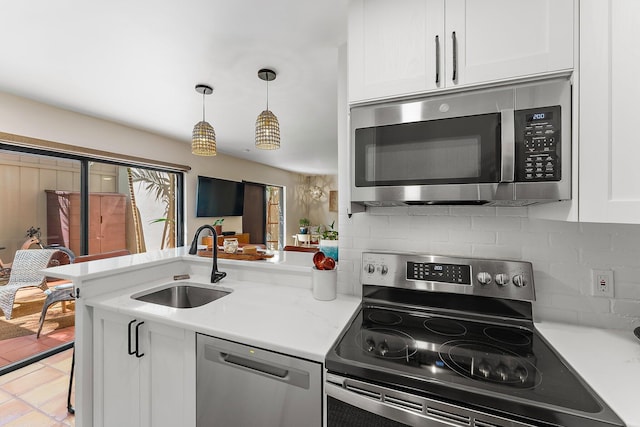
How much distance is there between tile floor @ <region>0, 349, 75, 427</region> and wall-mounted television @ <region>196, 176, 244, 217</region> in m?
2.36

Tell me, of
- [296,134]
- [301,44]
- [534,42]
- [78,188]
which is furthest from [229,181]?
[534,42]

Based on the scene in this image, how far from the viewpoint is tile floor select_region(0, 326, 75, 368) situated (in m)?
2.38

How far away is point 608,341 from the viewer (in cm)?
99

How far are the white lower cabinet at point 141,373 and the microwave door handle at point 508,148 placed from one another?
1322 mm

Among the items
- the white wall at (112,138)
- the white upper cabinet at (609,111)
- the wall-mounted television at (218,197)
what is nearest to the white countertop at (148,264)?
the white upper cabinet at (609,111)

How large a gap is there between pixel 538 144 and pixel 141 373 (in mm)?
1832

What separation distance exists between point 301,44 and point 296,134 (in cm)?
199

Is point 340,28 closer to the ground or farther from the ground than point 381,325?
farther from the ground

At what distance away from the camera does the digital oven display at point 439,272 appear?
1208 millimetres

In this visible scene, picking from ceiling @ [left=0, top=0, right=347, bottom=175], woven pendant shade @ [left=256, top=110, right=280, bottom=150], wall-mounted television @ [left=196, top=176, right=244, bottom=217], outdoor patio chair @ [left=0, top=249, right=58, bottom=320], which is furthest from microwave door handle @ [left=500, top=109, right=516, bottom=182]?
wall-mounted television @ [left=196, top=176, right=244, bottom=217]

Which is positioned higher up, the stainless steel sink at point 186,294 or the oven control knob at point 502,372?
the oven control knob at point 502,372

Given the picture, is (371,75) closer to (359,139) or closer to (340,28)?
(359,139)

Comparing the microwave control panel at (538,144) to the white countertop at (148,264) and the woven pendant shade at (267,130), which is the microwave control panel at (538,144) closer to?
the white countertop at (148,264)

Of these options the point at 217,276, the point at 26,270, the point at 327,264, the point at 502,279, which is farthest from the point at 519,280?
Result: the point at 26,270
